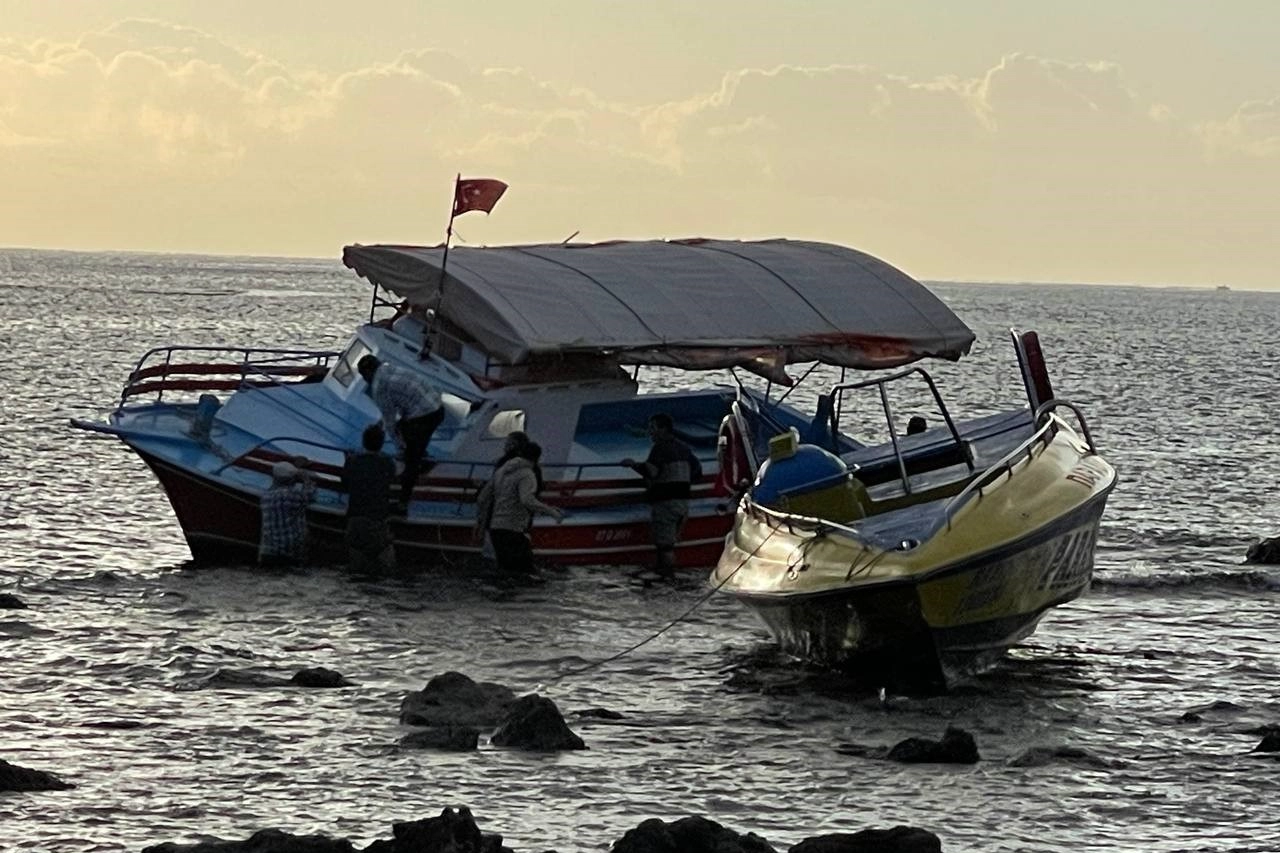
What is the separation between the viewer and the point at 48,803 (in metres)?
16.0

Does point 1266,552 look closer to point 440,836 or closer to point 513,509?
point 513,509

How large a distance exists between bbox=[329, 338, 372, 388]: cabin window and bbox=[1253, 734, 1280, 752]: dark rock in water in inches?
561

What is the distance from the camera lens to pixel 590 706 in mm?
20031

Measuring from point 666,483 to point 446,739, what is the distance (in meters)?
9.25

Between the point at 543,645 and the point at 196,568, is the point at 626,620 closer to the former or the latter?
the point at 543,645

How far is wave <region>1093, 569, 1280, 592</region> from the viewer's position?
28328mm

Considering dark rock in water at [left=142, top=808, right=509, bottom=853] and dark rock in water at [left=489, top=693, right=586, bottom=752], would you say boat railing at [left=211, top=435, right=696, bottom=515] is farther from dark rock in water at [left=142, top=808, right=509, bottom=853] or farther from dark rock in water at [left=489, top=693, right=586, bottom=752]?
dark rock in water at [left=142, top=808, right=509, bottom=853]

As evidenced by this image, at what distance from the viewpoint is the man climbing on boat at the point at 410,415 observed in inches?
1061

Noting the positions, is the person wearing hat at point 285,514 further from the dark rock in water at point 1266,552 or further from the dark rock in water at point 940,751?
the dark rock in water at point 1266,552

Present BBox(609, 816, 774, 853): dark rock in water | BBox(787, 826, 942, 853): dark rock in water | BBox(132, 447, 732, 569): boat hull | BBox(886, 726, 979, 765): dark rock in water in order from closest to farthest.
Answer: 1. BBox(609, 816, 774, 853): dark rock in water
2. BBox(787, 826, 942, 853): dark rock in water
3. BBox(886, 726, 979, 765): dark rock in water
4. BBox(132, 447, 732, 569): boat hull

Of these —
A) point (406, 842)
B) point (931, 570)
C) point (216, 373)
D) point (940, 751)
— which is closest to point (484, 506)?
point (216, 373)

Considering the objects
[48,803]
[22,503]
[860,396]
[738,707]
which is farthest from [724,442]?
[860,396]

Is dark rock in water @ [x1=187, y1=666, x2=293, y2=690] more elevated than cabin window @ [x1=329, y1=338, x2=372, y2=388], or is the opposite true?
cabin window @ [x1=329, y1=338, x2=372, y2=388]

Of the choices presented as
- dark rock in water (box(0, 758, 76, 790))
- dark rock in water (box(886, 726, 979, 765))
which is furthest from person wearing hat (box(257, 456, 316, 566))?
dark rock in water (box(886, 726, 979, 765))
